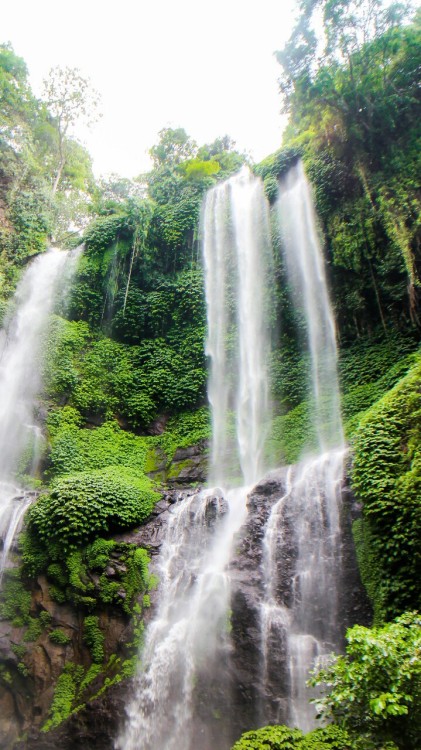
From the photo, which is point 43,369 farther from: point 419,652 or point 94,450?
point 419,652

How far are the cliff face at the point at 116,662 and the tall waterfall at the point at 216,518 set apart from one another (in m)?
0.21

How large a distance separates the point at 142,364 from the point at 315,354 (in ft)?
19.3

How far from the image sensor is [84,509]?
9234 millimetres

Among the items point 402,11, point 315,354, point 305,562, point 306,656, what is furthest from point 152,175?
point 306,656

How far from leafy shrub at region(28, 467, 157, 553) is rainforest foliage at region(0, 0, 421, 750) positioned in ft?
0.15

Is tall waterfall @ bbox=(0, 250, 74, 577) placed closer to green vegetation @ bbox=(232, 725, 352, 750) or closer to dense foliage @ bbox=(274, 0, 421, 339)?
green vegetation @ bbox=(232, 725, 352, 750)

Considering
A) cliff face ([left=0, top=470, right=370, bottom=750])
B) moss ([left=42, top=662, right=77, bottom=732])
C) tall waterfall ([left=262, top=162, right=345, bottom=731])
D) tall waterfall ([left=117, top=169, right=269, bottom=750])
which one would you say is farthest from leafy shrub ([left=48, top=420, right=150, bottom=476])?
tall waterfall ([left=262, top=162, right=345, bottom=731])

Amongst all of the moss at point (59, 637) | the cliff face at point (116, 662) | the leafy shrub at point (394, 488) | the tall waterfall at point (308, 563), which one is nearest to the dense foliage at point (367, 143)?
the tall waterfall at point (308, 563)

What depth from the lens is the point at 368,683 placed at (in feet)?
12.5

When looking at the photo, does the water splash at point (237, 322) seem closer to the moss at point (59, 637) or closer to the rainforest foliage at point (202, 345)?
the rainforest foliage at point (202, 345)

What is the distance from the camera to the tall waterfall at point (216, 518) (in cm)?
627

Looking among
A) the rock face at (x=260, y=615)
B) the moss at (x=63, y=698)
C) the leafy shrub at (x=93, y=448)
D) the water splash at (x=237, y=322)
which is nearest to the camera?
the rock face at (x=260, y=615)

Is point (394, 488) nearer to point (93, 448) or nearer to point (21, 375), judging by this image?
point (93, 448)

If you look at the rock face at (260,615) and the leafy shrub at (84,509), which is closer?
the rock face at (260,615)
